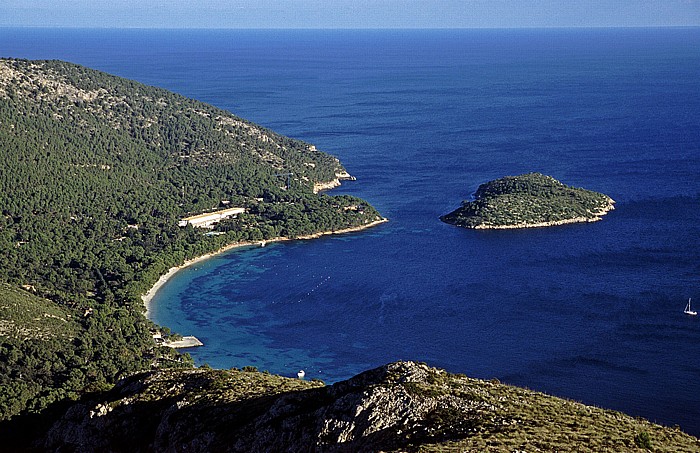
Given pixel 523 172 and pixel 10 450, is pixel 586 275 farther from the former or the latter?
pixel 10 450

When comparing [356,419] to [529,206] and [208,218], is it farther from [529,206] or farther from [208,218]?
[529,206]

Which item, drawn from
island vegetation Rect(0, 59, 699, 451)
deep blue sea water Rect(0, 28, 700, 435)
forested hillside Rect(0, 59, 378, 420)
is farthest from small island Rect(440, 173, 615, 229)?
forested hillside Rect(0, 59, 378, 420)

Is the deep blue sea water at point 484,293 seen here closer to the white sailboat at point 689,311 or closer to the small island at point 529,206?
the white sailboat at point 689,311

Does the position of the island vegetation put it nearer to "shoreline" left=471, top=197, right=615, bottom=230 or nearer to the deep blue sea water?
the deep blue sea water

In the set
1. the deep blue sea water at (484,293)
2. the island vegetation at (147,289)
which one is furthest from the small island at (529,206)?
the island vegetation at (147,289)

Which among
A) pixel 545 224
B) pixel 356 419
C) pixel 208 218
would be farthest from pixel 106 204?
pixel 356 419
